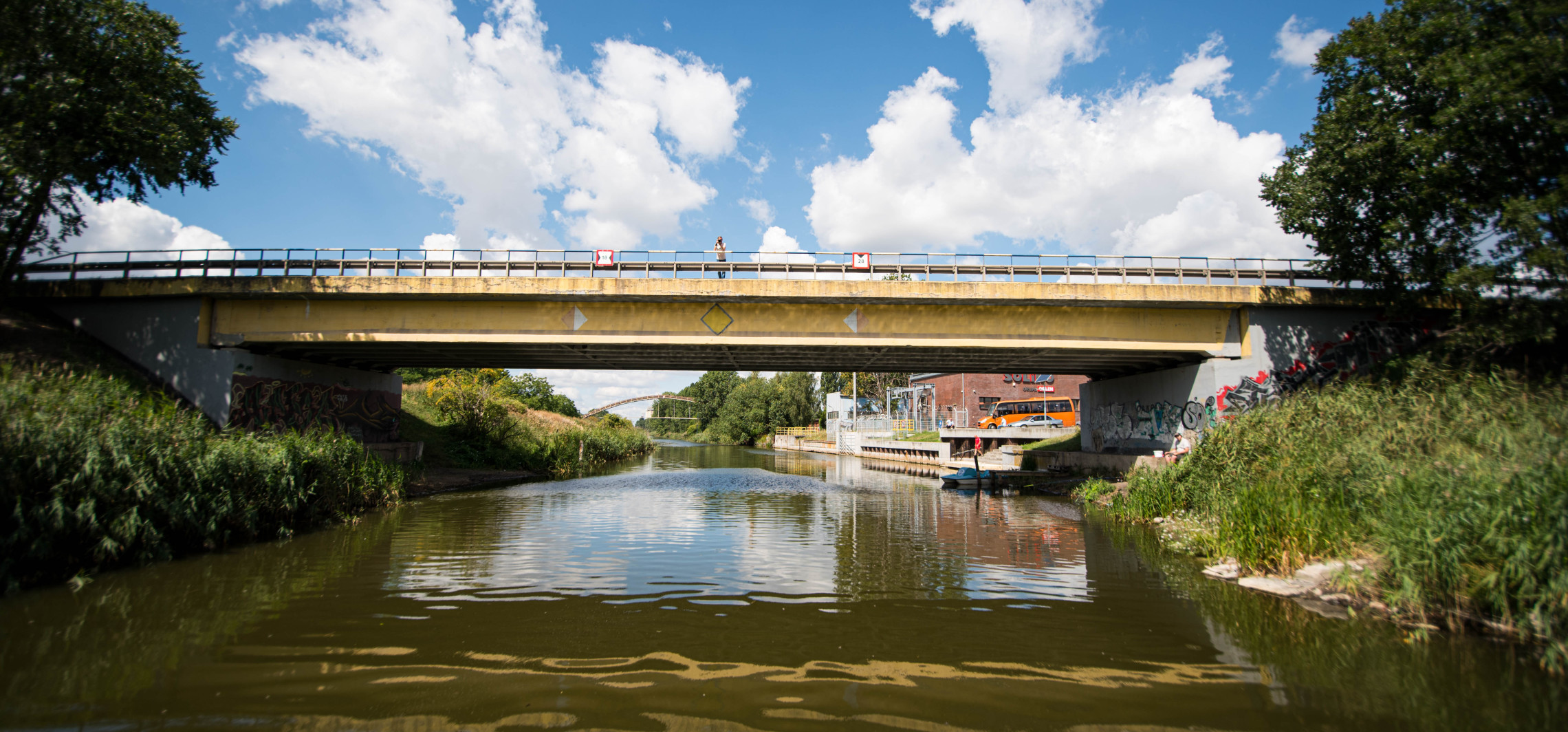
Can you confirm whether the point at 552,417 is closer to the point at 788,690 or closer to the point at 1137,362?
the point at 1137,362

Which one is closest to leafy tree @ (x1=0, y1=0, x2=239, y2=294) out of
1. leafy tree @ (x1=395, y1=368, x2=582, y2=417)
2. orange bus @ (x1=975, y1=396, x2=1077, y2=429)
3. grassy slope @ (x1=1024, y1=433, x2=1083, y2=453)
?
leafy tree @ (x1=395, y1=368, x2=582, y2=417)

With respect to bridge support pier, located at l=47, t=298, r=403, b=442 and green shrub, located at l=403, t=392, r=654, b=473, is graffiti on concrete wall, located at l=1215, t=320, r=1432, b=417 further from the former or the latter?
green shrub, located at l=403, t=392, r=654, b=473

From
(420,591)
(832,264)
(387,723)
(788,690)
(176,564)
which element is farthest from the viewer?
(832,264)

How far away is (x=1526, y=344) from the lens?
A: 16.0 m

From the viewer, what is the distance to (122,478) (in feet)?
38.7

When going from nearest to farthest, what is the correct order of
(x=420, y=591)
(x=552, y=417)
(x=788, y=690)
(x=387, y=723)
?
(x=387, y=723), (x=788, y=690), (x=420, y=591), (x=552, y=417)

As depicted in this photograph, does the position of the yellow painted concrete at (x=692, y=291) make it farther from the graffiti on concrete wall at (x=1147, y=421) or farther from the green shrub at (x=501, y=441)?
the green shrub at (x=501, y=441)

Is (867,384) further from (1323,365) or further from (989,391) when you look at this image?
(1323,365)

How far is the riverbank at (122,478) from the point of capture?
10.4m

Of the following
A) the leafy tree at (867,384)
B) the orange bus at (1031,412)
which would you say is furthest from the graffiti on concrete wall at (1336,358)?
the leafy tree at (867,384)

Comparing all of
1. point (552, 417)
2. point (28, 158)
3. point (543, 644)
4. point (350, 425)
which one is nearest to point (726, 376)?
point (552, 417)

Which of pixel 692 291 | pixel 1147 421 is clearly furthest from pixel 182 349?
pixel 1147 421

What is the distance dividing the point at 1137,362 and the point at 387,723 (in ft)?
88.7

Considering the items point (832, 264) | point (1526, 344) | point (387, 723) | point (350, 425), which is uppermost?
point (832, 264)
